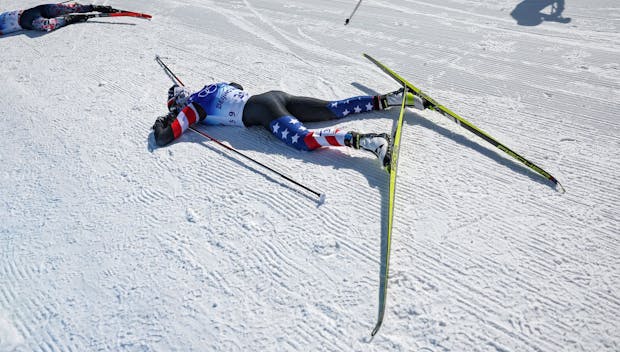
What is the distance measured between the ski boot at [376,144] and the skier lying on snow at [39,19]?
731cm

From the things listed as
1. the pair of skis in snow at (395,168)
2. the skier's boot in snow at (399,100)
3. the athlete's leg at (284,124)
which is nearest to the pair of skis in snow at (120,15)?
the athlete's leg at (284,124)

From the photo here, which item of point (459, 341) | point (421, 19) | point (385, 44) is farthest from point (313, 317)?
point (421, 19)

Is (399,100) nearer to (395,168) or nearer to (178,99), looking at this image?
(395,168)

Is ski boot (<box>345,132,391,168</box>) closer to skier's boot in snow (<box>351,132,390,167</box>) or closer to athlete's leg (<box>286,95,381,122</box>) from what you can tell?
skier's boot in snow (<box>351,132,390,167</box>)

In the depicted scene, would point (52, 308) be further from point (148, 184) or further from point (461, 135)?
point (461, 135)

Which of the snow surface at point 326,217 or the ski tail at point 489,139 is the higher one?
the ski tail at point 489,139

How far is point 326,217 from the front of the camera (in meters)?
3.03

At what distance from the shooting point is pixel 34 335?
2.49m

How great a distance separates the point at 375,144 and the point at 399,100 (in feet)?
3.17

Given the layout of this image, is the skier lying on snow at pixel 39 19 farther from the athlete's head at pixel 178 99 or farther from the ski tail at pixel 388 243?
the ski tail at pixel 388 243

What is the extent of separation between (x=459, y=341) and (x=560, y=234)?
1143 millimetres

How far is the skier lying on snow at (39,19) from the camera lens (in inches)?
308

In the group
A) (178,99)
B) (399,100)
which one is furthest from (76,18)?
(399,100)

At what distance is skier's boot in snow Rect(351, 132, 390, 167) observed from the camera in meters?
3.27
